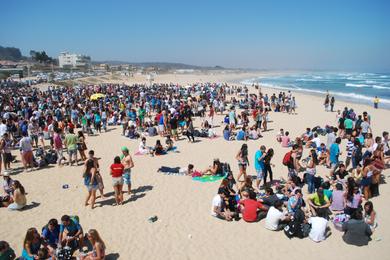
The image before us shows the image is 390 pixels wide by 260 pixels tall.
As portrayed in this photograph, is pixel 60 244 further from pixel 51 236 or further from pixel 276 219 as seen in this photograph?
pixel 276 219

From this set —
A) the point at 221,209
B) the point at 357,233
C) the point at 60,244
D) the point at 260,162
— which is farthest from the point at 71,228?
the point at 357,233

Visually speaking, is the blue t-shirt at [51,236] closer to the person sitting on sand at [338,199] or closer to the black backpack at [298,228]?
the black backpack at [298,228]

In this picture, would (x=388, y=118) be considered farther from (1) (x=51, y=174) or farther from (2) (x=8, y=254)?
(2) (x=8, y=254)

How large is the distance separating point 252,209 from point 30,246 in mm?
4373

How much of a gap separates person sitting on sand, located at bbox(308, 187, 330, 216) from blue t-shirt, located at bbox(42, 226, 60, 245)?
5.27m

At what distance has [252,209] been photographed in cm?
688

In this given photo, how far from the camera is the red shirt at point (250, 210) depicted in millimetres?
6875

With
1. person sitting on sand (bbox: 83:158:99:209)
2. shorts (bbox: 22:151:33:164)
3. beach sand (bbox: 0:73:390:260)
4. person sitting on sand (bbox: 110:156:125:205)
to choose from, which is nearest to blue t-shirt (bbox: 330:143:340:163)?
beach sand (bbox: 0:73:390:260)

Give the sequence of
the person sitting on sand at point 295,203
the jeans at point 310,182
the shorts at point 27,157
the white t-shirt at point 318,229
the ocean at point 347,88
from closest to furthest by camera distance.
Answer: the white t-shirt at point 318,229
the person sitting on sand at point 295,203
the jeans at point 310,182
the shorts at point 27,157
the ocean at point 347,88

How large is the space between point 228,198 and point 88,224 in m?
3.19

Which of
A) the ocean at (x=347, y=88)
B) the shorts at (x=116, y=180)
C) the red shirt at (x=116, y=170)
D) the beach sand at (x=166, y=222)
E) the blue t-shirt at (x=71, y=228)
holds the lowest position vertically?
the beach sand at (x=166, y=222)

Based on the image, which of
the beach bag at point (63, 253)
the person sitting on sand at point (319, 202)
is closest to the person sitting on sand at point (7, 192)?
the beach bag at point (63, 253)

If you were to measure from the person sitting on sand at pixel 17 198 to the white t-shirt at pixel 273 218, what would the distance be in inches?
232

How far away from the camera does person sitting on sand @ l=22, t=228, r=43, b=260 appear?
214 inches
